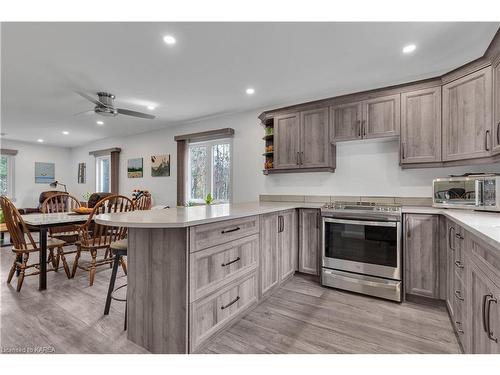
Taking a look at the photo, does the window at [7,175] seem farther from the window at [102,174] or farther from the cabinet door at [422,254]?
the cabinet door at [422,254]

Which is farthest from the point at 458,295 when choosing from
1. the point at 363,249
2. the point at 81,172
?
the point at 81,172

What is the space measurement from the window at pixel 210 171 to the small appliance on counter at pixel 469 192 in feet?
9.72

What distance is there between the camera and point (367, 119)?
2.93 m

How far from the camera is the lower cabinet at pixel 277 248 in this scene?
7.77ft

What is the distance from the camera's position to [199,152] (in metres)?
4.93

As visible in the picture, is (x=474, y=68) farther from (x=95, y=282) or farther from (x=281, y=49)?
(x=95, y=282)

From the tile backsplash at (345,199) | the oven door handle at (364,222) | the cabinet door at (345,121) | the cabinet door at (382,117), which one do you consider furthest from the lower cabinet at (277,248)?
the cabinet door at (382,117)

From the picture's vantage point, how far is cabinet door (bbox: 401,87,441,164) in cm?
259

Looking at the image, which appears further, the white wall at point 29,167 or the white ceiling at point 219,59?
the white wall at point 29,167

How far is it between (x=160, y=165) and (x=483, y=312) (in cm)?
528

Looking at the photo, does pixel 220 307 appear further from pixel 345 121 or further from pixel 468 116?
pixel 468 116
